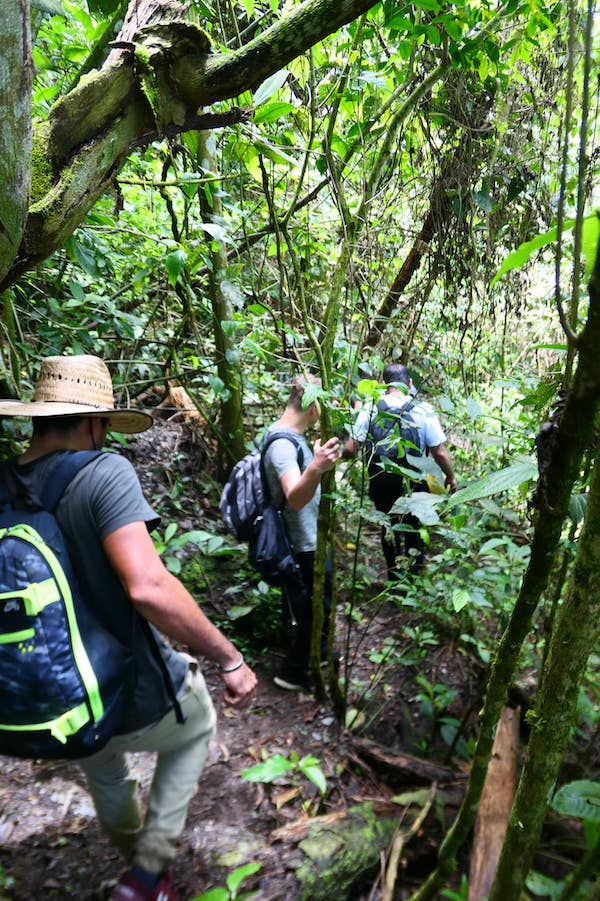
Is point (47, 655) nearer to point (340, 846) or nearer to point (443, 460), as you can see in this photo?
point (340, 846)

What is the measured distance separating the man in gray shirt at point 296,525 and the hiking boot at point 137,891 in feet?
4.96

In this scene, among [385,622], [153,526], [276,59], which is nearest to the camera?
[276,59]

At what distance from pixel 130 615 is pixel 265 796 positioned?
143 centimetres

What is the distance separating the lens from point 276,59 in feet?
4.69

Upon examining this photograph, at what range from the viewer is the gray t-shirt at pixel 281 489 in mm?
2994

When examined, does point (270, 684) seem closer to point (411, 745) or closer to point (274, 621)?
point (274, 621)

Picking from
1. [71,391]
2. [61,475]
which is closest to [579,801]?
[61,475]

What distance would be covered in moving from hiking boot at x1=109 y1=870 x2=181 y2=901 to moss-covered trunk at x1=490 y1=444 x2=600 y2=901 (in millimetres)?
1284

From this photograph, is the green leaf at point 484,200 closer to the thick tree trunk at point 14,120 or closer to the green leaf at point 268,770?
the thick tree trunk at point 14,120

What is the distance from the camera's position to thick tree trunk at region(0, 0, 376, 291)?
1356 mm

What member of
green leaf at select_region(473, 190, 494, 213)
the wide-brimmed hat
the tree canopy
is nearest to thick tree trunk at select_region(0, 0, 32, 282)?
the tree canopy

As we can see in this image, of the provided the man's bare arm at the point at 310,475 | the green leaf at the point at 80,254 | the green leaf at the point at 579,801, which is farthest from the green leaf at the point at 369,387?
the green leaf at the point at 579,801

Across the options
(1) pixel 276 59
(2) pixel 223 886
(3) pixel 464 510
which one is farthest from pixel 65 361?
(2) pixel 223 886

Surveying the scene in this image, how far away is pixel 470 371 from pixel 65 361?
2753mm
